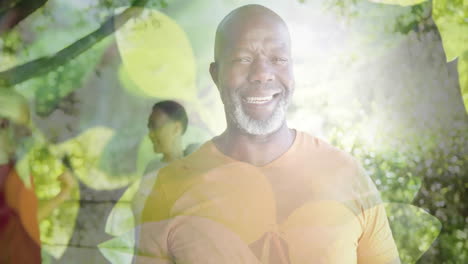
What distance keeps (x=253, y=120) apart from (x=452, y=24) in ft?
3.08

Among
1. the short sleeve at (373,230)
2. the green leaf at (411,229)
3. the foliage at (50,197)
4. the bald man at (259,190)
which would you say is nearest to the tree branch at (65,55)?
the foliage at (50,197)

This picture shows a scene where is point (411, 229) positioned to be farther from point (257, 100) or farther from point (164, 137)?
point (164, 137)

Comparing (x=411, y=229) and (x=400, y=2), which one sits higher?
(x=400, y=2)

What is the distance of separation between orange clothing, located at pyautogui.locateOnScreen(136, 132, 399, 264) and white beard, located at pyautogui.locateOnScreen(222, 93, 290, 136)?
12cm

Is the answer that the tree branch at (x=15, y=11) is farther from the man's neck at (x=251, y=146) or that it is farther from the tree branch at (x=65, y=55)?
the man's neck at (x=251, y=146)

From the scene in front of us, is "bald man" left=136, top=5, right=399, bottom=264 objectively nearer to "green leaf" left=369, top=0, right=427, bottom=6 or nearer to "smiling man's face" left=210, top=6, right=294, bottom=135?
"smiling man's face" left=210, top=6, right=294, bottom=135

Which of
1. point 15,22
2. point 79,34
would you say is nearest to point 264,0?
point 79,34

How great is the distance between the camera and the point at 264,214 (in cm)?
167

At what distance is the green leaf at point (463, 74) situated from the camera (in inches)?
73.8

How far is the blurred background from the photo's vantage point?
176 centimetres

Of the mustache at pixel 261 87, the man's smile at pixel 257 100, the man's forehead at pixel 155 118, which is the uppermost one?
the mustache at pixel 261 87

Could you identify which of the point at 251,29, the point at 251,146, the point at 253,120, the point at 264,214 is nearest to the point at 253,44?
the point at 251,29

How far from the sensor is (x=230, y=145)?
5.71 ft

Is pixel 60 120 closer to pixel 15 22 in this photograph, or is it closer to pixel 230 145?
pixel 15 22
